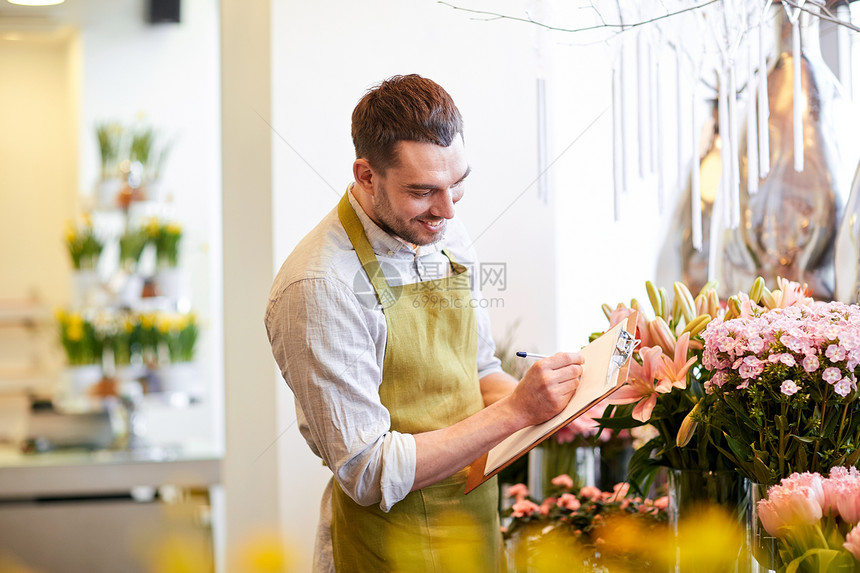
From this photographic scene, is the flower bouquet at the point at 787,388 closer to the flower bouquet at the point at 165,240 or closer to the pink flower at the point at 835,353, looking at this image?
the pink flower at the point at 835,353

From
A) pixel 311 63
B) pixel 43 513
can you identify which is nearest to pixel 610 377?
pixel 311 63

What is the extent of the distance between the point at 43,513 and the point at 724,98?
8.86 ft

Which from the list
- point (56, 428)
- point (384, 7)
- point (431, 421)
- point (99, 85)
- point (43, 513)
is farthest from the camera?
point (99, 85)

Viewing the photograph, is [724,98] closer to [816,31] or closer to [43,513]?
[816,31]

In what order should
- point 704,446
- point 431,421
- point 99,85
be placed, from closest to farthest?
point 704,446 < point 431,421 < point 99,85

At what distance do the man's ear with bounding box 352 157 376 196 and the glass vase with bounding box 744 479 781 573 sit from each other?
0.62m

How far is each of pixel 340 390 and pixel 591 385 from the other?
321 millimetres

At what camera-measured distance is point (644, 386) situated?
104 centimetres

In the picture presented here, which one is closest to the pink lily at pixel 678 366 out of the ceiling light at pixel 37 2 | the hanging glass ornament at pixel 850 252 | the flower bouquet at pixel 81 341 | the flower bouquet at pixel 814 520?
the flower bouquet at pixel 814 520

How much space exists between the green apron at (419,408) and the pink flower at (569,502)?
14 cm

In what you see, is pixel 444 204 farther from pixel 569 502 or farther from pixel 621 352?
pixel 569 502

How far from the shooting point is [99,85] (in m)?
3.46

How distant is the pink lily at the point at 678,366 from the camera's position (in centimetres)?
101

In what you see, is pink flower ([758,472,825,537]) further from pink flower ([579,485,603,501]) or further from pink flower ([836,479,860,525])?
pink flower ([579,485,603,501])
